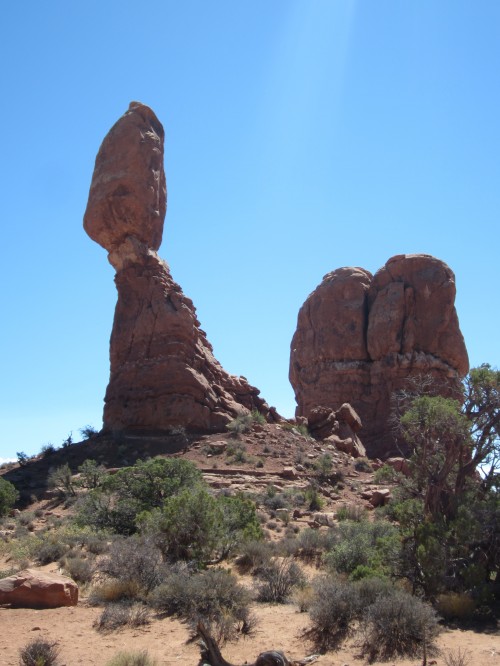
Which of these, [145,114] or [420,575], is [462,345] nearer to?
[145,114]

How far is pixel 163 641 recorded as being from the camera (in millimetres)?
8906

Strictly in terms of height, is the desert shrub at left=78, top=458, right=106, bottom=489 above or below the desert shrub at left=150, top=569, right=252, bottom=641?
above

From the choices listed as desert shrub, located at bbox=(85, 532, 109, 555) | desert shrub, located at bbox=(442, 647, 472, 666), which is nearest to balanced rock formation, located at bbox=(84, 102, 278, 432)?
desert shrub, located at bbox=(85, 532, 109, 555)

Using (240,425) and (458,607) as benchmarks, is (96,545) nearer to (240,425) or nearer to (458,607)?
(458,607)

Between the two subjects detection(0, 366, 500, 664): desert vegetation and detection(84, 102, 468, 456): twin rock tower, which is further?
detection(84, 102, 468, 456): twin rock tower

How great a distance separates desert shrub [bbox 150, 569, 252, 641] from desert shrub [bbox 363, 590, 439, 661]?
78.0 inches

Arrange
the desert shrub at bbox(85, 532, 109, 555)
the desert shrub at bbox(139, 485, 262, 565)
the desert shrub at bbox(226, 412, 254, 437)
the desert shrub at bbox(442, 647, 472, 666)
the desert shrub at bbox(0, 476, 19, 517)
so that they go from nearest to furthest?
the desert shrub at bbox(442, 647, 472, 666) → the desert shrub at bbox(139, 485, 262, 565) → the desert shrub at bbox(85, 532, 109, 555) → the desert shrub at bbox(0, 476, 19, 517) → the desert shrub at bbox(226, 412, 254, 437)

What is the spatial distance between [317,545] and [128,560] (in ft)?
20.4

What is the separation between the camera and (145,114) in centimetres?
4084

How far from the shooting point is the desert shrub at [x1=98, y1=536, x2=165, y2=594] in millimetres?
11203

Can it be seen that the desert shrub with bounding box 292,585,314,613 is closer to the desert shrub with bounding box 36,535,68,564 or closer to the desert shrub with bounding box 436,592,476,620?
the desert shrub with bounding box 436,592,476,620

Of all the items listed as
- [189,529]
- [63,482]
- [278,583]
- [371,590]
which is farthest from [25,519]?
[371,590]

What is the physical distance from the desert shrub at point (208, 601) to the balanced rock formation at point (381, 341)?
32299 mm

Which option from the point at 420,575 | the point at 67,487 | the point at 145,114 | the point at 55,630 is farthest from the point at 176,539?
the point at 145,114
